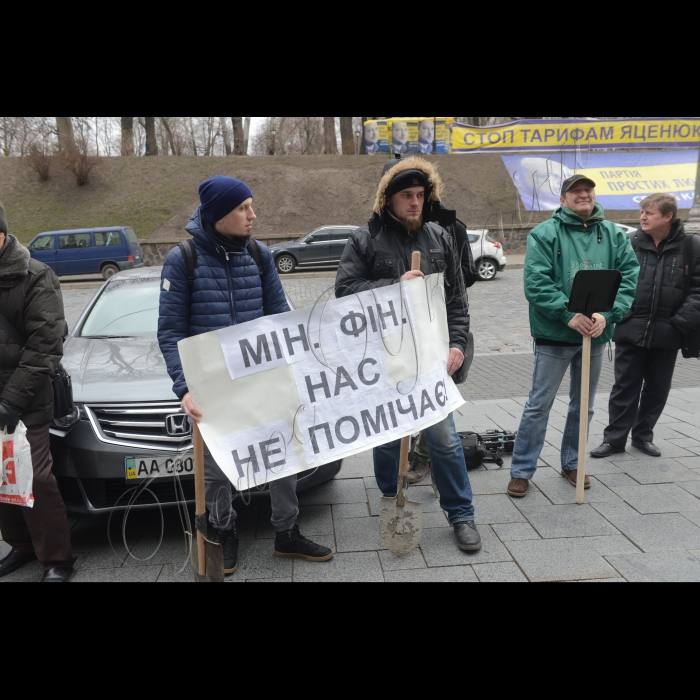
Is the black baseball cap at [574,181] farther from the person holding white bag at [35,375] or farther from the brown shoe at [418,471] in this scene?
the person holding white bag at [35,375]

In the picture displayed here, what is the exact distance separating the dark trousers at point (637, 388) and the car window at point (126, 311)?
356 cm

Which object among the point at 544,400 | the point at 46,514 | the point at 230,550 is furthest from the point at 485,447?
the point at 46,514

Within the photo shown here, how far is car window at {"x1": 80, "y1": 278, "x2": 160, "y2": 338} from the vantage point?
16.0 feet

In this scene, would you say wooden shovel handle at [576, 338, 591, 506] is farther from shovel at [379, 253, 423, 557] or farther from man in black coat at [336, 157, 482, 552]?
shovel at [379, 253, 423, 557]

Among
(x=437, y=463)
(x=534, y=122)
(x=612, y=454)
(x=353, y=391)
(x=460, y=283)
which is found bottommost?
(x=612, y=454)

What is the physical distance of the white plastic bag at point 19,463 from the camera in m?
3.14

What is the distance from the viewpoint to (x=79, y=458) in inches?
135

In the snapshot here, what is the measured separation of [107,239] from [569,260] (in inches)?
804

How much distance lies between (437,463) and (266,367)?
1146 mm

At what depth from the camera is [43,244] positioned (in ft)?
71.7

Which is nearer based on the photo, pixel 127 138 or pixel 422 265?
pixel 422 265

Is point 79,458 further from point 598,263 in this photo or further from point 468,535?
point 598,263

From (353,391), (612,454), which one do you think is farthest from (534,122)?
(353,391)

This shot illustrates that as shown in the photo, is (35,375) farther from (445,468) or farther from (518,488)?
(518,488)
